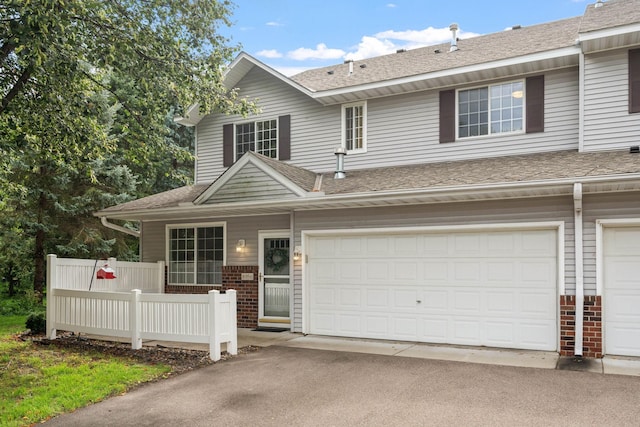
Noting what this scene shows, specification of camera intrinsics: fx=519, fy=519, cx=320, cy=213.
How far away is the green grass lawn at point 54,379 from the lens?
5.76 m

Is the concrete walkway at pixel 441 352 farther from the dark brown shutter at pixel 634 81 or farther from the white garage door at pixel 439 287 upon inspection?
the dark brown shutter at pixel 634 81

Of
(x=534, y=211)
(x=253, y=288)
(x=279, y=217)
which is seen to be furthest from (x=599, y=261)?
(x=253, y=288)

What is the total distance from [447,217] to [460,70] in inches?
123

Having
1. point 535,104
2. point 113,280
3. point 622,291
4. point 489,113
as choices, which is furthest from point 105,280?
point 622,291

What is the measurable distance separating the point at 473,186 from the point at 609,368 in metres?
3.14

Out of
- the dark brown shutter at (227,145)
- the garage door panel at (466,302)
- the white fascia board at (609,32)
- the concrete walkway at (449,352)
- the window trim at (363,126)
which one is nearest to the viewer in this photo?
the concrete walkway at (449,352)

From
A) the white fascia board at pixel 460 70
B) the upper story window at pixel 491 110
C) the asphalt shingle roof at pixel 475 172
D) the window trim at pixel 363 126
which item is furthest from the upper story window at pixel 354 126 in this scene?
the upper story window at pixel 491 110

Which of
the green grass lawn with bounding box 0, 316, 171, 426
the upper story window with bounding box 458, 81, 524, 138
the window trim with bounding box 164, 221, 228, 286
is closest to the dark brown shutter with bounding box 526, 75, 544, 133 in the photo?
the upper story window with bounding box 458, 81, 524, 138

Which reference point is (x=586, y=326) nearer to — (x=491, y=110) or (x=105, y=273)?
(x=491, y=110)

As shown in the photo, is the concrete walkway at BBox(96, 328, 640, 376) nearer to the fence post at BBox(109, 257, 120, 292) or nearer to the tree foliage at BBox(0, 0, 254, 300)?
the fence post at BBox(109, 257, 120, 292)

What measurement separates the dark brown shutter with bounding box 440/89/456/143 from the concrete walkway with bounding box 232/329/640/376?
424 centimetres

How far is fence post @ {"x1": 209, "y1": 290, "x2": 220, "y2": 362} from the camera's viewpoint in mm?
7895

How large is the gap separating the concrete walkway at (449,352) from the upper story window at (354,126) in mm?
4363

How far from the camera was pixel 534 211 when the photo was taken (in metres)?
8.28
